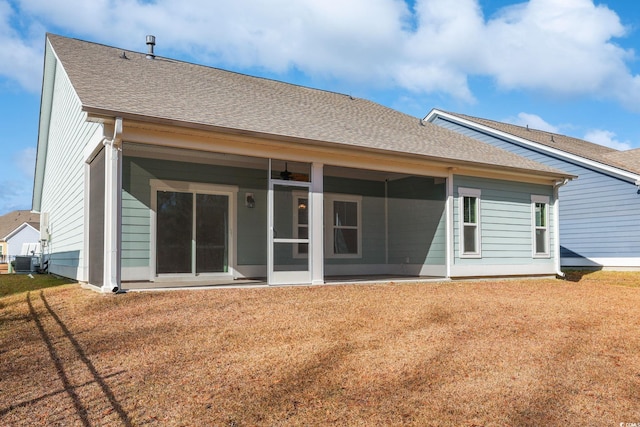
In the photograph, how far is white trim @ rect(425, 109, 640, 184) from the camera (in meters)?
14.1

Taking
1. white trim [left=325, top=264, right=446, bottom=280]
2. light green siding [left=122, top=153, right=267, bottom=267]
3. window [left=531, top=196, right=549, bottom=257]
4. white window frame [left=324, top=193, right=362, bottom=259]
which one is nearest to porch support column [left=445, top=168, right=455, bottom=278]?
white trim [left=325, top=264, right=446, bottom=280]

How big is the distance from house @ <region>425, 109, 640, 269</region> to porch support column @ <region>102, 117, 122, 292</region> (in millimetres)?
13468

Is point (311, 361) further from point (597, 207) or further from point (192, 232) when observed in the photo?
point (597, 207)

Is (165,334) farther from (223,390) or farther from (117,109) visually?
(117,109)

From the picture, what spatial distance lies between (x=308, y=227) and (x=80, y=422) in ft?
19.5

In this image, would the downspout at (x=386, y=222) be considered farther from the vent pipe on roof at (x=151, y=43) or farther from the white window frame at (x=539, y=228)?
the vent pipe on roof at (x=151, y=43)

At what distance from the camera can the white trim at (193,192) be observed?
9.98 m

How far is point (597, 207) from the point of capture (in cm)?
1484

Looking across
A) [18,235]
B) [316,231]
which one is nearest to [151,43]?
[316,231]

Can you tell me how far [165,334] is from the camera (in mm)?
5215

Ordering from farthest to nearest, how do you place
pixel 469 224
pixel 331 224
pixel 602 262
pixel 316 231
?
1. pixel 602 262
2. pixel 331 224
3. pixel 469 224
4. pixel 316 231

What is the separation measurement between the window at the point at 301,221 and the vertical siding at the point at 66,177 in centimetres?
347

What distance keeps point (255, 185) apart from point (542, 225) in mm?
7505

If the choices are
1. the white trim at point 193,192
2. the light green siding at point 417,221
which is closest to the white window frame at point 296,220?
the white trim at point 193,192
